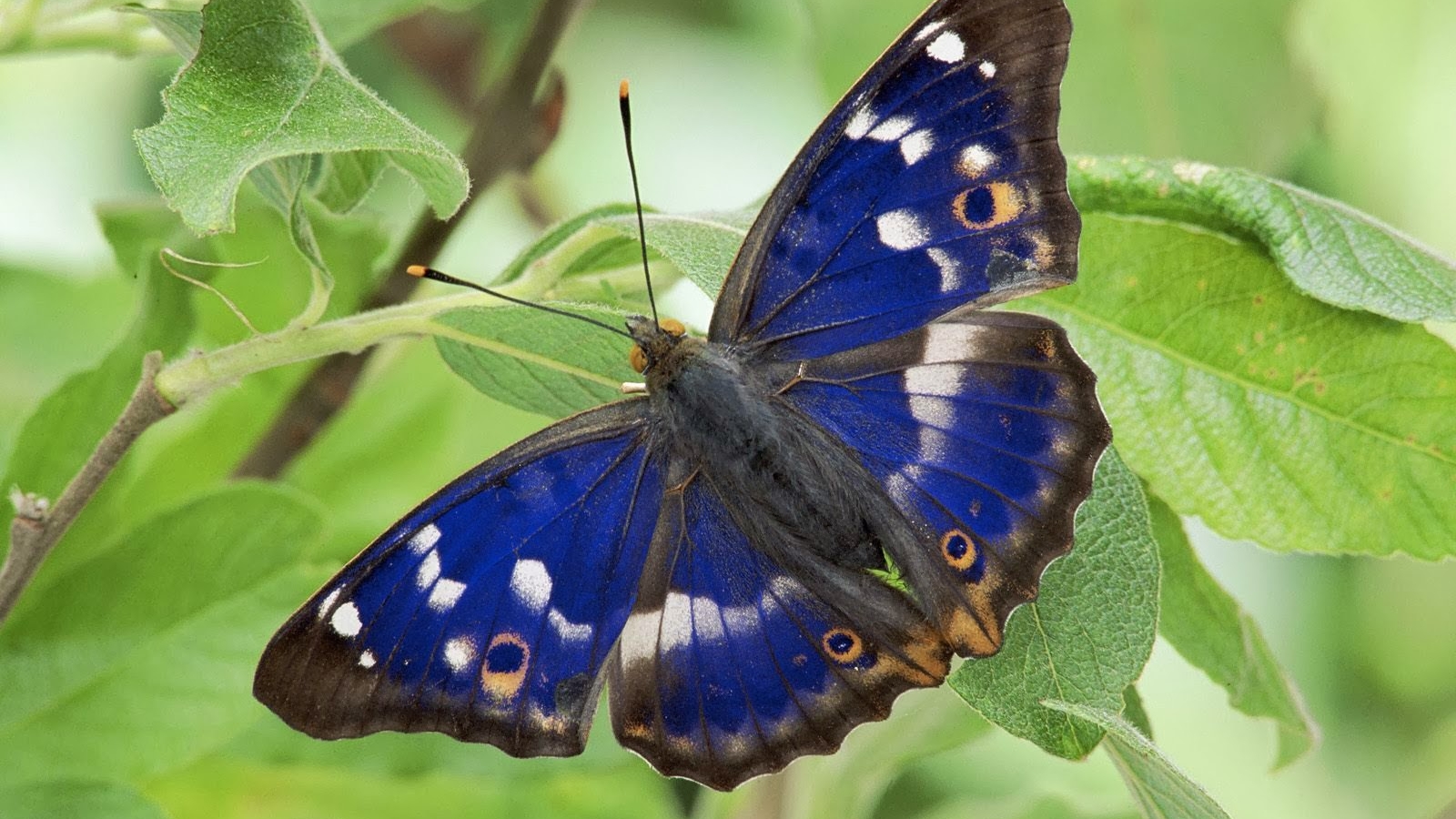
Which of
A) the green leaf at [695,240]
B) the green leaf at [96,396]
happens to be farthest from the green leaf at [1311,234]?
the green leaf at [96,396]

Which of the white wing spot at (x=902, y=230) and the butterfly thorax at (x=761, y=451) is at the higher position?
the white wing spot at (x=902, y=230)

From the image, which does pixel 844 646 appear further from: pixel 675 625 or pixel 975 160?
pixel 975 160

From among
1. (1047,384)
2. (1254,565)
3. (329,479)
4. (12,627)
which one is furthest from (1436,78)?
(12,627)

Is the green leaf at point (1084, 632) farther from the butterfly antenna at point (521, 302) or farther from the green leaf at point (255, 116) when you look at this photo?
the green leaf at point (255, 116)

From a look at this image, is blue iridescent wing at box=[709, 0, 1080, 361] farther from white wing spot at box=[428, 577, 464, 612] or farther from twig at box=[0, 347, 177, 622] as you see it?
twig at box=[0, 347, 177, 622]

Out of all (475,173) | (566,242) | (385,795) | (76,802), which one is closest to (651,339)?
(566,242)
